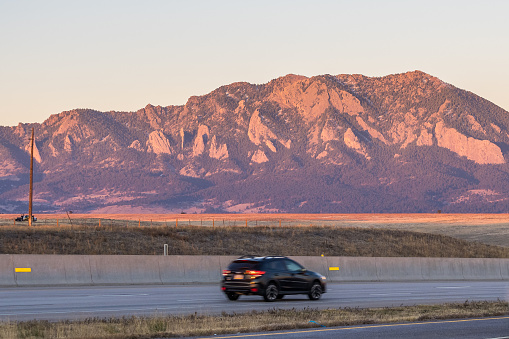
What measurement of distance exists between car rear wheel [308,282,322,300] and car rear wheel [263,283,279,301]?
128 cm

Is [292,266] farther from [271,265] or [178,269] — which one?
[178,269]

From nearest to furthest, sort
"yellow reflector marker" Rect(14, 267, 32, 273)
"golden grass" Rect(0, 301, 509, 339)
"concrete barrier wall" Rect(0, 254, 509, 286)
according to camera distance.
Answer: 1. "golden grass" Rect(0, 301, 509, 339)
2. "yellow reflector marker" Rect(14, 267, 32, 273)
3. "concrete barrier wall" Rect(0, 254, 509, 286)

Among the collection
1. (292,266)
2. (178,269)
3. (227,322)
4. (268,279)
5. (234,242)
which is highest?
(234,242)

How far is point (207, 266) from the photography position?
3584cm

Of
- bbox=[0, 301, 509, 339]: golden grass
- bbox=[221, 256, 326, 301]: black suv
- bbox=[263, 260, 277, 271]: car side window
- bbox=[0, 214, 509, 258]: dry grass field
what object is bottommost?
bbox=[0, 301, 509, 339]: golden grass

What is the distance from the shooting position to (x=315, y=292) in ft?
89.5

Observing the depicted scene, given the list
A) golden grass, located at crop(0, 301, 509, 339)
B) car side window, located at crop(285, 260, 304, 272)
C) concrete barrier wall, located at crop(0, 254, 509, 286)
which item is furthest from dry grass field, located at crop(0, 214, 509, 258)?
golden grass, located at crop(0, 301, 509, 339)

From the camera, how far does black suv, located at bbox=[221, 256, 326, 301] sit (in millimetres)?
26031

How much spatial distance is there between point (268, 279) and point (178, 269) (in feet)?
30.8

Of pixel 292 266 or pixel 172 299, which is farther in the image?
pixel 292 266

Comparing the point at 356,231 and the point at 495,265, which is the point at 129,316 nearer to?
the point at 495,265

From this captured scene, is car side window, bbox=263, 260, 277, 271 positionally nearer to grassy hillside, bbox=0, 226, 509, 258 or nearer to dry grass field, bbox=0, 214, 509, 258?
dry grass field, bbox=0, 214, 509, 258

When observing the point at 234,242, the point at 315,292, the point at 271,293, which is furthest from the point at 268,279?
the point at 234,242

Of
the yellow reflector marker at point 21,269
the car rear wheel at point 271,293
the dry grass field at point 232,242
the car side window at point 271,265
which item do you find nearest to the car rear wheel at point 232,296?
the car rear wheel at point 271,293
